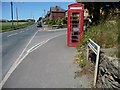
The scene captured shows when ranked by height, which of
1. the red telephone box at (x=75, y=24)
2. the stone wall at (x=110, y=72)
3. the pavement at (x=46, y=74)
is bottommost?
the pavement at (x=46, y=74)

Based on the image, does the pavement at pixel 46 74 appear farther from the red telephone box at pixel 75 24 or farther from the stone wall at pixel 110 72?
the red telephone box at pixel 75 24

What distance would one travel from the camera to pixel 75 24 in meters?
15.8

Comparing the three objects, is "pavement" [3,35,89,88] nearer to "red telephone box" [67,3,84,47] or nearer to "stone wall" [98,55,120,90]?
"stone wall" [98,55,120,90]

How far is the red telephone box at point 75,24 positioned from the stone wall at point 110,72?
868cm

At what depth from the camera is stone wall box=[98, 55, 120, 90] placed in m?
5.35

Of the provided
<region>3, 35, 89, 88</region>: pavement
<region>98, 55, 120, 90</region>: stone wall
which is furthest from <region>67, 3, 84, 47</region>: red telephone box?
<region>98, 55, 120, 90</region>: stone wall

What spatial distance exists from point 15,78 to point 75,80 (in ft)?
6.93

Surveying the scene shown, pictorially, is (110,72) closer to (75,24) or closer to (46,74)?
(46,74)

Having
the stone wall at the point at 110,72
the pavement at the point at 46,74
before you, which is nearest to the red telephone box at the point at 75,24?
the pavement at the point at 46,74

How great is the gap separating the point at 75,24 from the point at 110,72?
1024 centimetres

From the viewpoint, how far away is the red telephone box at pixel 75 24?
15.3 metres

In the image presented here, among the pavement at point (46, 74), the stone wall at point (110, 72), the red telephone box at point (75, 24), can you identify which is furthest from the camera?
the red telephone box at point (75, 24)

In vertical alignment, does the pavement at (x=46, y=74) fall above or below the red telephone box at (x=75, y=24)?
below

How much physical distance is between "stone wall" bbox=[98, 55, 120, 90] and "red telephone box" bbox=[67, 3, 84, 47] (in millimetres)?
8677
